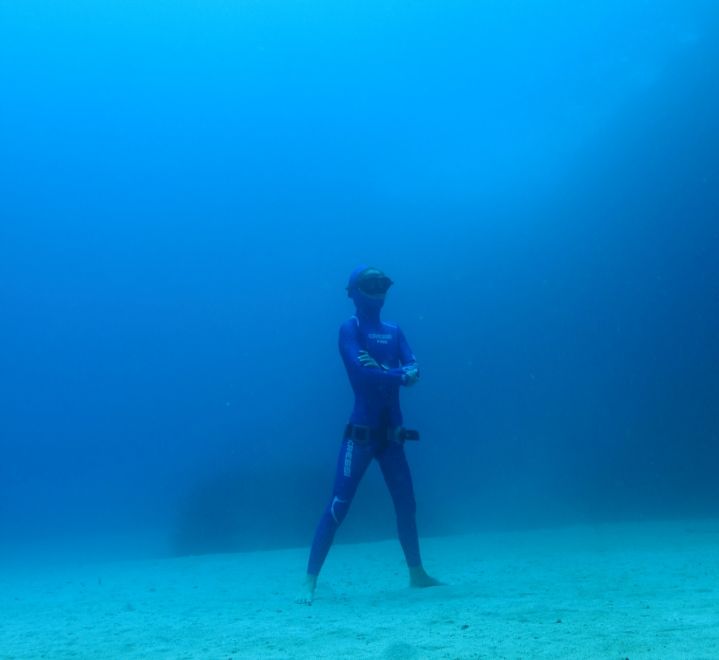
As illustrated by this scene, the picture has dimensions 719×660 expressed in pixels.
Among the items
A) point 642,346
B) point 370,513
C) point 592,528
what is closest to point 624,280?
point 642,346

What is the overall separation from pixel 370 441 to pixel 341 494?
0.38 meters

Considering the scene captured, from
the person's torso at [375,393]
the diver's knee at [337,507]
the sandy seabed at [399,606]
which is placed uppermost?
the person's torso at [375,393]

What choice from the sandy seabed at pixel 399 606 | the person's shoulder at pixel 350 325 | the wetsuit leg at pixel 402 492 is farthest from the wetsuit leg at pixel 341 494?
the person's shoulder at pixel 350 325

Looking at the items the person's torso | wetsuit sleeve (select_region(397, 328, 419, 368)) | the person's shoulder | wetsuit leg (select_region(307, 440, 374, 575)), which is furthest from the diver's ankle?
the person's shoulder

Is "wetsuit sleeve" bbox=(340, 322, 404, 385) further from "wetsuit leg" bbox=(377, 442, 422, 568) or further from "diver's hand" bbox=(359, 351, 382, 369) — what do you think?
"wetsuit leg" bbox=(377, 442, 422, 568)

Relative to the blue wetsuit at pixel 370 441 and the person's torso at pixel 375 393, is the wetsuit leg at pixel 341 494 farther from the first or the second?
the person's torso at pixel 375 393

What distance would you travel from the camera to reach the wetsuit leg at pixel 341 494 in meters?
4.34

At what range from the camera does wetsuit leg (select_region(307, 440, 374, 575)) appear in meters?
4.34

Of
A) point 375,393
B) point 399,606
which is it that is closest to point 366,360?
point 375,393

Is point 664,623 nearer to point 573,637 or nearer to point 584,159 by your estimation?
point 573,637

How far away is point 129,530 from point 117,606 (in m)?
4.70

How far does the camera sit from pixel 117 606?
4668 millimetres

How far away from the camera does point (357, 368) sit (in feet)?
14.3

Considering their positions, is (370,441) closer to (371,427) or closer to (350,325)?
(371,427)
